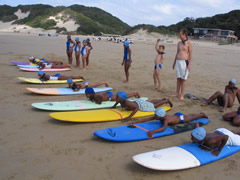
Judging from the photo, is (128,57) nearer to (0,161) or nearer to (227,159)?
(227,159)

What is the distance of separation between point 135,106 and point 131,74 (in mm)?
5205

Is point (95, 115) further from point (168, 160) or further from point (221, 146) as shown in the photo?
point (221, 146)

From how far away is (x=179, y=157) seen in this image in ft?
10.3

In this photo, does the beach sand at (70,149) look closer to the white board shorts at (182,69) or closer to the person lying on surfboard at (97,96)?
the white board shorts at (182,69)

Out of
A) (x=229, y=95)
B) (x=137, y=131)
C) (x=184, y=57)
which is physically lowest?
(x=137, y=131)

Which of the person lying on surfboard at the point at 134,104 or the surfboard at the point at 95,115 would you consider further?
the person lying on surfboard at the point at 134,104

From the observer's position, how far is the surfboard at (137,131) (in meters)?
3.75

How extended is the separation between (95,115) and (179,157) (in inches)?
85.7

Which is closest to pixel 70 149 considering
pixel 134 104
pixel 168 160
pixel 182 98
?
pixel 168 160

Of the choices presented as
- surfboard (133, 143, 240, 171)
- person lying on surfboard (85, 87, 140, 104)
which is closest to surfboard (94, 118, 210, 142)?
surfboard (133, 143, 240, 171)

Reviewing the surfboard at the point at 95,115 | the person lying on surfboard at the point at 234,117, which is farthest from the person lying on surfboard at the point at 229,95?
the surfboard at the point at 95,115

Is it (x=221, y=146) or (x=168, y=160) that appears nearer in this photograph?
(x=168, y=160)

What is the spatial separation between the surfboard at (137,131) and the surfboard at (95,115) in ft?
1.87

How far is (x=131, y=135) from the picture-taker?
388 centimetres
